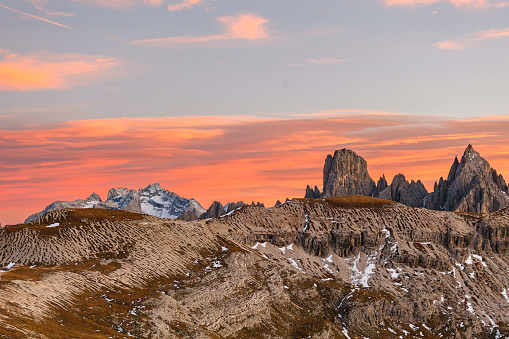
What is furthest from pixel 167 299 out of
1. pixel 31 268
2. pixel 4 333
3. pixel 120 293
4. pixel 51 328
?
pixel 4 333

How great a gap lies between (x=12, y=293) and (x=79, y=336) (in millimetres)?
27767

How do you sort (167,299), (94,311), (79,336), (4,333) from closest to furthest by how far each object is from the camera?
(4,333) → (79,336) → (94,311) → (167,299)

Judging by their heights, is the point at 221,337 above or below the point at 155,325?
below

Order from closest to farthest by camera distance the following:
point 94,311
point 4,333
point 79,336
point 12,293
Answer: point 4,333 → point 79,336 → point 12,293 → point 94,311

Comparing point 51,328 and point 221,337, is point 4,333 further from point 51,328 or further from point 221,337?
point 221,337

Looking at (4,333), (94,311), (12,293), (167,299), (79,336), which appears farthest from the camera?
(167,299)

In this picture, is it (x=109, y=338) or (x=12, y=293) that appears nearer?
(x=109, y=338)

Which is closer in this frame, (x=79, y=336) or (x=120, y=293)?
(x=79, y=336)

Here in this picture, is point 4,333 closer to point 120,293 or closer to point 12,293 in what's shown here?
point 12,293

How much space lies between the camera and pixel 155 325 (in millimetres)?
165500

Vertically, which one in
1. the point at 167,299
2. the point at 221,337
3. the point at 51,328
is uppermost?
the point at 51,328

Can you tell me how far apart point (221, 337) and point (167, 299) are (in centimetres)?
2120

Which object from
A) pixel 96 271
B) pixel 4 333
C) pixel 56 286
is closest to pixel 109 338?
pixel 4 333

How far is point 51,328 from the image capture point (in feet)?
433
